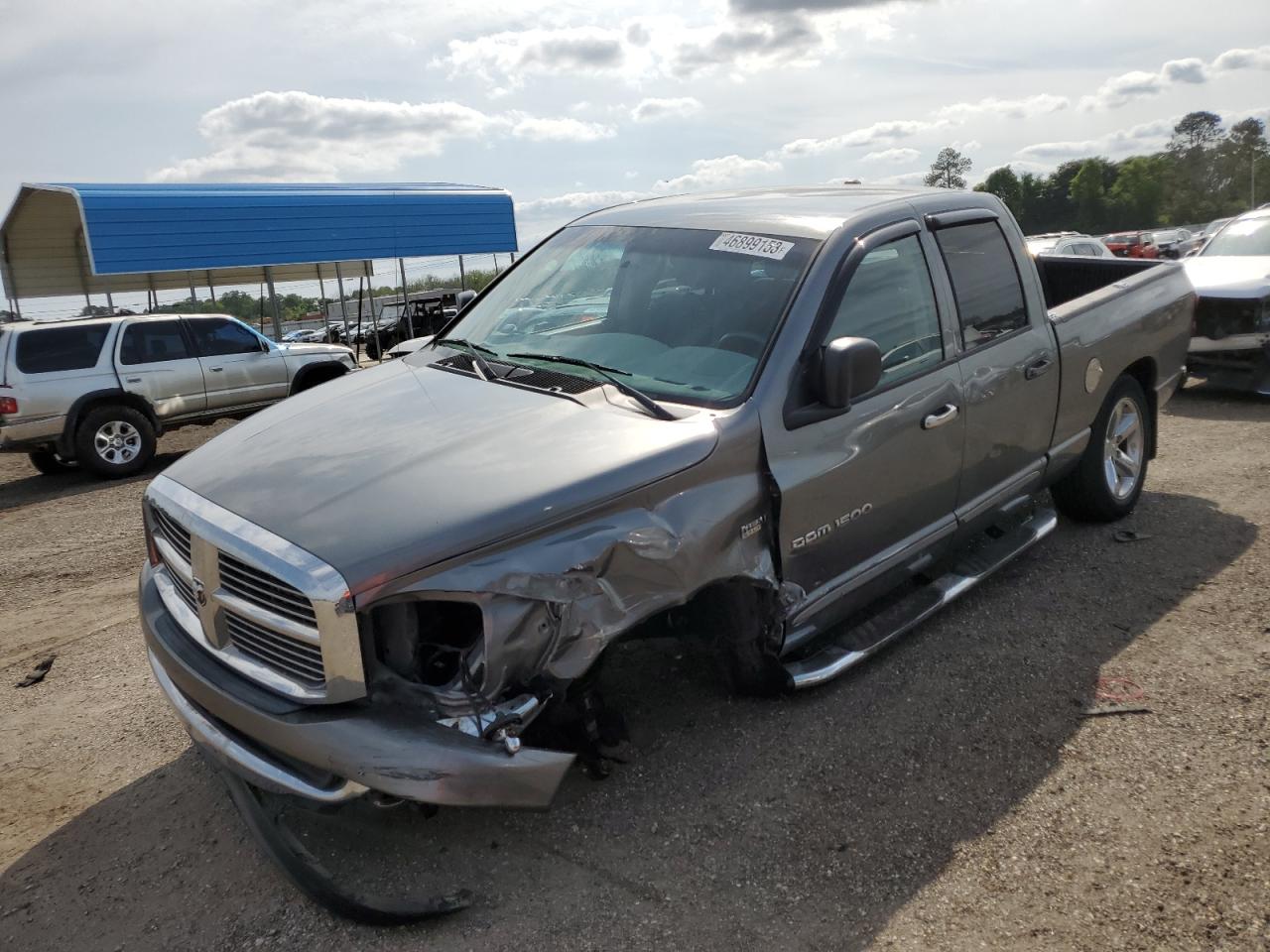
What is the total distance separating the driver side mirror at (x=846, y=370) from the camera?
321 cm

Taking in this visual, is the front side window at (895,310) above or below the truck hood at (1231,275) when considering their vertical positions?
above

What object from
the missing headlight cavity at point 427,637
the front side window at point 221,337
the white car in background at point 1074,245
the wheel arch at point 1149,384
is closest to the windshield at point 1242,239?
the wheel arch at point 1149,384

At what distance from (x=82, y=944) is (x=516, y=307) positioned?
111 inches

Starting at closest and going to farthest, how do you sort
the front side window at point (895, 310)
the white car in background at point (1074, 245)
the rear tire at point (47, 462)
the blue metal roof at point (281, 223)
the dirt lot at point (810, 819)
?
1. the dirt lot at point (810, 819)
2. the front side window at point (895, 310)
3. the rear tire at point (47, 462)
4. the blue metal roof at point (281, 223)
5. the white car in background at point (1074, 245)

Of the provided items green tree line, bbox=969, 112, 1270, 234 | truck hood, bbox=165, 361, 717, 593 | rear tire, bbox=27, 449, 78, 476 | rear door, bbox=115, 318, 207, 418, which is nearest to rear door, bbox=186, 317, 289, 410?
rear door, bbox=115, 318, 207, 418

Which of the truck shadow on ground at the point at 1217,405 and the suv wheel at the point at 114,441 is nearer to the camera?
the truck shadow on ground at the point at 1217,405

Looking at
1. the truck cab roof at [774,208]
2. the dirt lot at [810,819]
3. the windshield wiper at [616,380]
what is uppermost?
the truck cab roof at [774,208]

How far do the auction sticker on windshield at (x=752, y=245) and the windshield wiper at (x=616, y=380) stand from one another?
0.72 metres

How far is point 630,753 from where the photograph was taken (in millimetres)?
3463

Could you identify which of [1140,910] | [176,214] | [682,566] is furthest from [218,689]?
[176,214]

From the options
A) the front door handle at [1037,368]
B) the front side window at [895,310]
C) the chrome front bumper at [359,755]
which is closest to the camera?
the chrome front bumper at [359,755]

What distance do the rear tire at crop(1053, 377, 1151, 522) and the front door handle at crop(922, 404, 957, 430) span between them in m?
1.68

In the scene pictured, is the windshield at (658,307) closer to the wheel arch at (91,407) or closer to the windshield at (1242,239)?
the wheel arch at (91,407)

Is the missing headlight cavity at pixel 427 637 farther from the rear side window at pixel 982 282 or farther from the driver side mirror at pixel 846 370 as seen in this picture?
the rear side window at pixel 982 282
